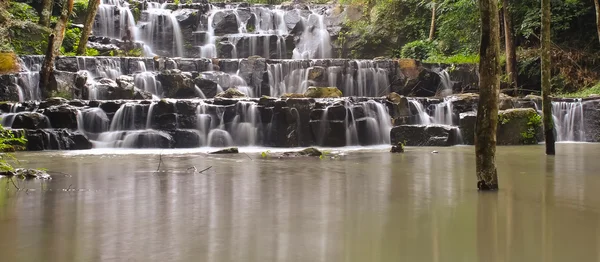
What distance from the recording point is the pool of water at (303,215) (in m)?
3.85

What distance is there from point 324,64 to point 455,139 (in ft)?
25.0

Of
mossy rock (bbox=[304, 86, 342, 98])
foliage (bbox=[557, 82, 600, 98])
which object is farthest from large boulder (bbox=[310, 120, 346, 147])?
foliage (bbox=[557, 82, 600, 98])

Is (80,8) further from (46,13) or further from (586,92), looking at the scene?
(586,92)

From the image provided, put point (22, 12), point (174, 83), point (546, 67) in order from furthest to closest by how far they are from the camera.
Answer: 1. point (22, 12)
2. point (174, 83)
3. point (546, 67)

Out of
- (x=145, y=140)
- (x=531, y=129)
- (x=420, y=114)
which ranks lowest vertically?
(x=145, y=140)

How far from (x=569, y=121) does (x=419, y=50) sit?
10600mm

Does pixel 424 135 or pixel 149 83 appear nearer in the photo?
pixel 424 135

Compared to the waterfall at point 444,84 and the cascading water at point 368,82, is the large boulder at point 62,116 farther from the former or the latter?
the waterfall at point 444,84

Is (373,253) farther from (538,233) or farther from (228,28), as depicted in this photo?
(228,28)

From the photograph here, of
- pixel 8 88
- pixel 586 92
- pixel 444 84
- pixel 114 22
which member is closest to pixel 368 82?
pixel 444 84

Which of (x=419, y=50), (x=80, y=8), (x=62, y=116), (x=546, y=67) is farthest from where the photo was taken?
(x=80, y=8)

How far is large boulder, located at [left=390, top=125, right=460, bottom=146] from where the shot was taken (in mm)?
15617

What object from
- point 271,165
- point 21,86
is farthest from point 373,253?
point 21,86

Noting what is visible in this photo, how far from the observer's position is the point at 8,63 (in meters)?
18.9
